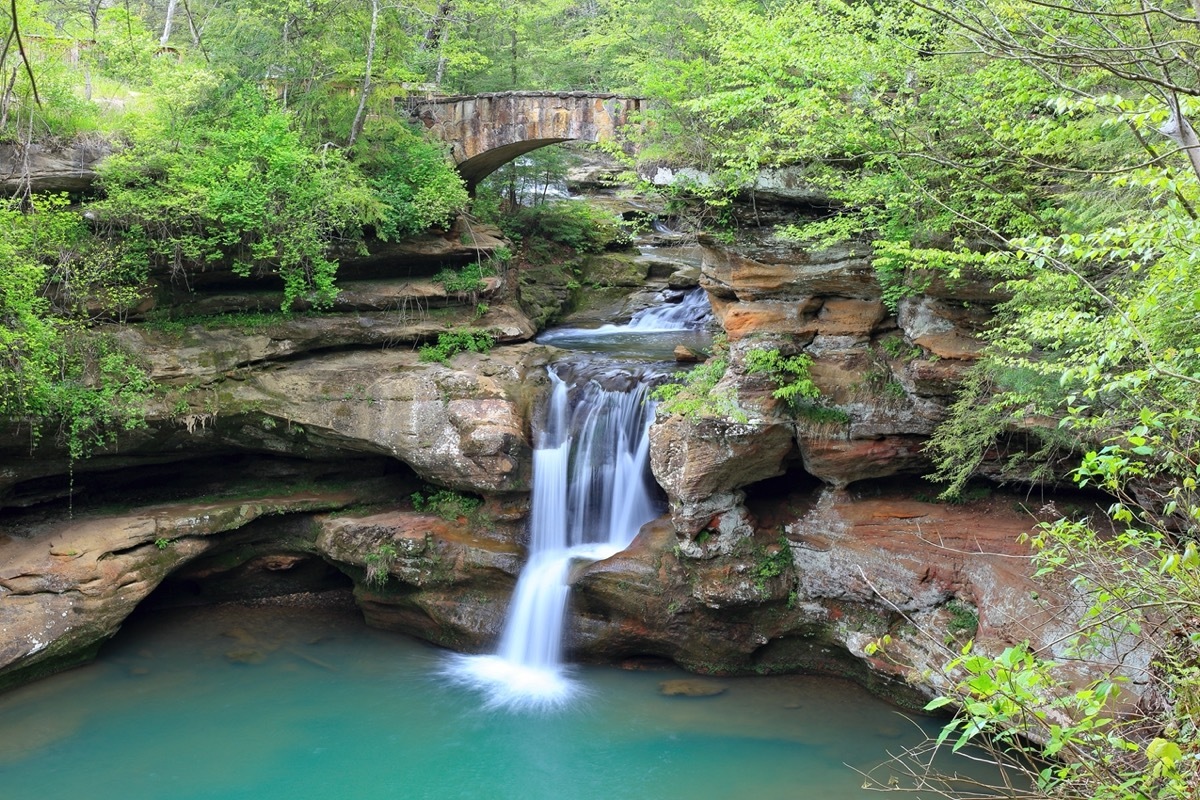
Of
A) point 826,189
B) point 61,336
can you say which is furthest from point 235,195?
point 826,189

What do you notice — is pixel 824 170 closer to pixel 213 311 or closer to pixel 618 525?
pixel 618 525

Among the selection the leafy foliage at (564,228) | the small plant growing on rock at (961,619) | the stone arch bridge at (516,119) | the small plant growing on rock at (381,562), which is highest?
the stone arch bridge at (516,119)

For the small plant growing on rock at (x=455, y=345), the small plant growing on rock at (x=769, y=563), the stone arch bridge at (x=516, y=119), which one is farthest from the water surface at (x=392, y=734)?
the stone arch bridge at (x=516, y=119)

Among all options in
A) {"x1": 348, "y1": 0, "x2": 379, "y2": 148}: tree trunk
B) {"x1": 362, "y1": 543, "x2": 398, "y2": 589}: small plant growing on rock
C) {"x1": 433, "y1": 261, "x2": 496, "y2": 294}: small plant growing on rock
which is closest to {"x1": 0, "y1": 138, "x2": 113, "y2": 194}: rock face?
{"x1": 348, "y1": 0, "x2": 379, "y2": 148}: tree trunk

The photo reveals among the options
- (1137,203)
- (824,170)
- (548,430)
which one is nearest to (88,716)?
(548,430)

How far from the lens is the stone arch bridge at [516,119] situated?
49.5ft

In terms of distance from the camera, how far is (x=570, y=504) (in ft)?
42.7

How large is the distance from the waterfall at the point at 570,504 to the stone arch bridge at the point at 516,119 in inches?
176

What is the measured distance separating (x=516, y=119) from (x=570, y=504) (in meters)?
7.02

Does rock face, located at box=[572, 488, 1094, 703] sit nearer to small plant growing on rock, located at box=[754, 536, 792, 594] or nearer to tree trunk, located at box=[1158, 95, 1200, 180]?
small plant growing on rock, located at box=[754, 536, 792, 594]

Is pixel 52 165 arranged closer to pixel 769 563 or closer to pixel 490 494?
pixel 490 494

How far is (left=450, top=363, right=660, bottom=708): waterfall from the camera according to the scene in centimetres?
1213

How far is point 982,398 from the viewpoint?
10.1 metres

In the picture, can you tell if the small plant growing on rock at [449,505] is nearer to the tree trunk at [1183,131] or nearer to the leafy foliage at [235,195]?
the leafy foliage at [235,195]
